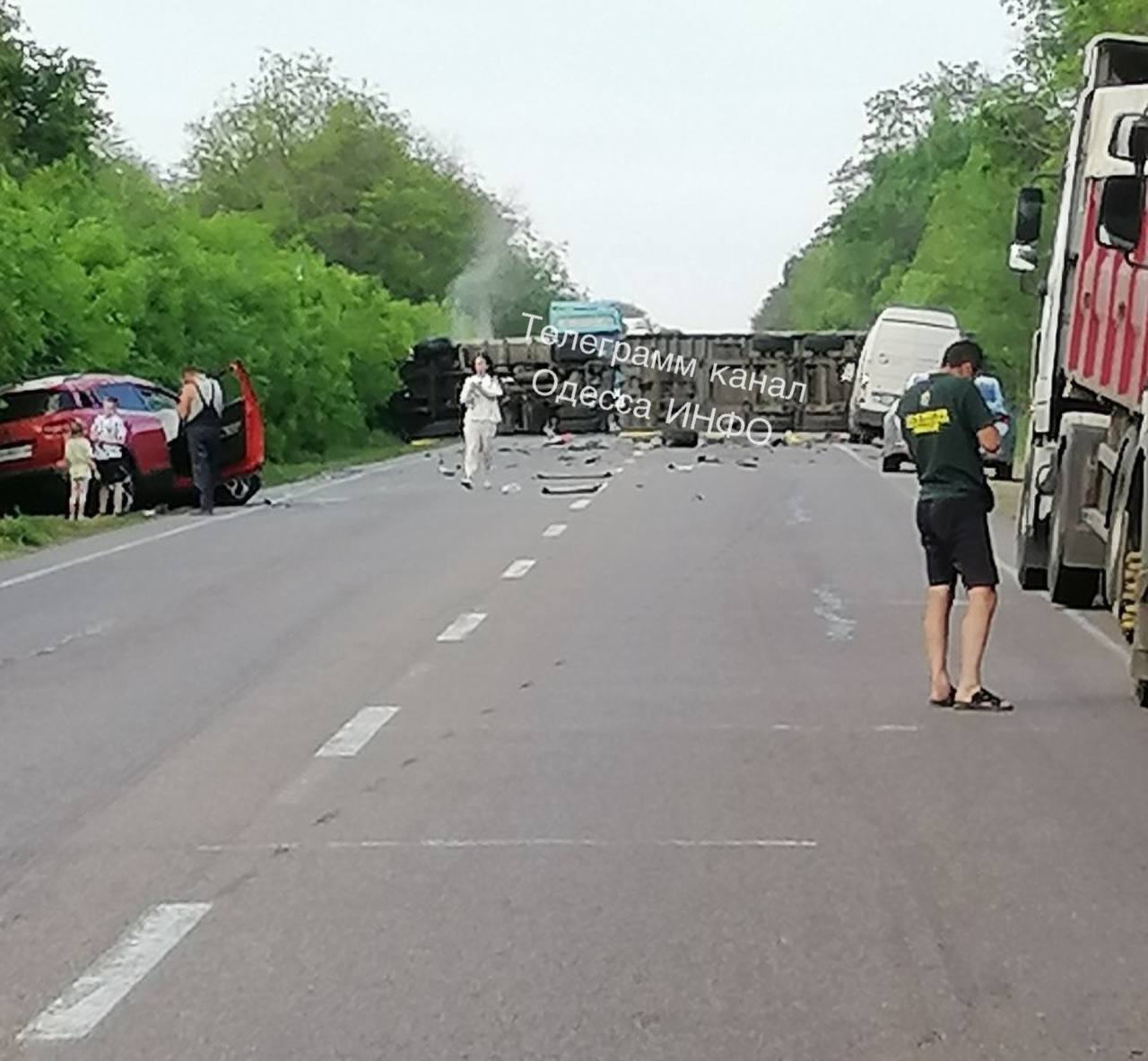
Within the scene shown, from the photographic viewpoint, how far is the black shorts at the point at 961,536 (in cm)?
1156

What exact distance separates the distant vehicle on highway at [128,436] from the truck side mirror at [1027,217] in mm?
12940

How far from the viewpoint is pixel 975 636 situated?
37.7 feet

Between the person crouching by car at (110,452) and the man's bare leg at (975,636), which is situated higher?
the man's bare leg at (975,636)

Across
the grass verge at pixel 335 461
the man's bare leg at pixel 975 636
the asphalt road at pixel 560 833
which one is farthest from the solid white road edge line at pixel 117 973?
the grass verge at pixel 335 461

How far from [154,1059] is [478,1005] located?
0.86 meters

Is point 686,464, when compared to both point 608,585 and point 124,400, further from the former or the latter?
point 608,585

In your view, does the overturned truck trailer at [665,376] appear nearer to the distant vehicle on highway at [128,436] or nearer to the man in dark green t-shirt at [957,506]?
the distant vehicle on highway at [128,436]

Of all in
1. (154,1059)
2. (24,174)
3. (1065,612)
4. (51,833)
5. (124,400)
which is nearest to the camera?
(154,1059)

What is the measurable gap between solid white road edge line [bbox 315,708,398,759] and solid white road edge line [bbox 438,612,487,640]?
3.05 meters

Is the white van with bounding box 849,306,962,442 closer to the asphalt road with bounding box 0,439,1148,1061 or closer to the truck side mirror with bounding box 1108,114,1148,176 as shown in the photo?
the asphalt road with bounding box 0,439,1148,1061

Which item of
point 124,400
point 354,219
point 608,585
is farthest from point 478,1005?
point 354,219

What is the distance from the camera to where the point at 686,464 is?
135 feet

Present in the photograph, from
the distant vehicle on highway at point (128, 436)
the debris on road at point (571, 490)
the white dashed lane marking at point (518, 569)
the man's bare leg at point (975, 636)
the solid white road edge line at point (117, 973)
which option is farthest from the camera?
the debris on road at point (571, 490)

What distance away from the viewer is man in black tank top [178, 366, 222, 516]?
92.1ft
